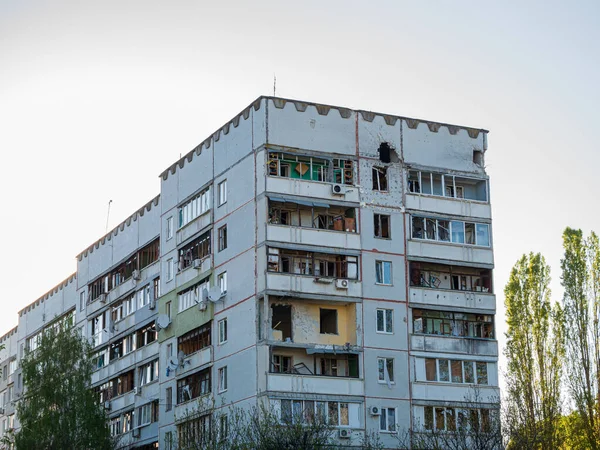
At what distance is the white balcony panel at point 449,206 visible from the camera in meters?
64.2

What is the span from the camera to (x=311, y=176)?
62406mm

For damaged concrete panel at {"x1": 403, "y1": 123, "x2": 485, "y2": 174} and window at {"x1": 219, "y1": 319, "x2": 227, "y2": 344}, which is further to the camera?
damaged concrete panel at {"x1": 403, "y1": 123, "x2": 485, "y2": 174}

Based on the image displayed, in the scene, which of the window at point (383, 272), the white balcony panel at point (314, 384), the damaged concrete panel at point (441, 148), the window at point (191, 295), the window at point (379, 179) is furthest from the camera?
the window at point (191, 295)

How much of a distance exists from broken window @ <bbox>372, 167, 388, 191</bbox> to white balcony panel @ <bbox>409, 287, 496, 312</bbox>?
17.4ft

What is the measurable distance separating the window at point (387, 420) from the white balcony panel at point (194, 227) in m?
13.4

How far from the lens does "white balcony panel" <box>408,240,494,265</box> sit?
2505 inches

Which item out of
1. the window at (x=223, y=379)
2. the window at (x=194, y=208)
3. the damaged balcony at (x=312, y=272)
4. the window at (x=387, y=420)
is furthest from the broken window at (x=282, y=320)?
the window at (x=194, y=208)

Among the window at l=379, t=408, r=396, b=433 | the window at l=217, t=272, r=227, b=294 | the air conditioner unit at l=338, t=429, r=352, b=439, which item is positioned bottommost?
the air conditioner unit at l=338, t=429, r=352, b=439

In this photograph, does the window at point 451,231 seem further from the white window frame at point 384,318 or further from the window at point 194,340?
the window at point 194,340

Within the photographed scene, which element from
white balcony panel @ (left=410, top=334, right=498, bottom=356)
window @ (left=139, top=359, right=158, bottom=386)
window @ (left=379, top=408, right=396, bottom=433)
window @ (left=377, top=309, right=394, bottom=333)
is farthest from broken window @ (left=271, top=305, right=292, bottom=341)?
window @ (left=139, top=359, right=158, bottom=386)

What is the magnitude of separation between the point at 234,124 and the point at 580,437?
88.3ft

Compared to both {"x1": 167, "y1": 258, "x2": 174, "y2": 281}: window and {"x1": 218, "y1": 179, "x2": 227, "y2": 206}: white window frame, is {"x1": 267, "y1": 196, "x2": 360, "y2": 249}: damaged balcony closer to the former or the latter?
{"x1": 218, "y1": 179, "x2": 227, "y2": 206}: white window frame

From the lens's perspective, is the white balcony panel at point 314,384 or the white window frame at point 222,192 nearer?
the white balcony panel at point 314,384

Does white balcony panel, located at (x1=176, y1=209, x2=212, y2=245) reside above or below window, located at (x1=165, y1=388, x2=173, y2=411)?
above
